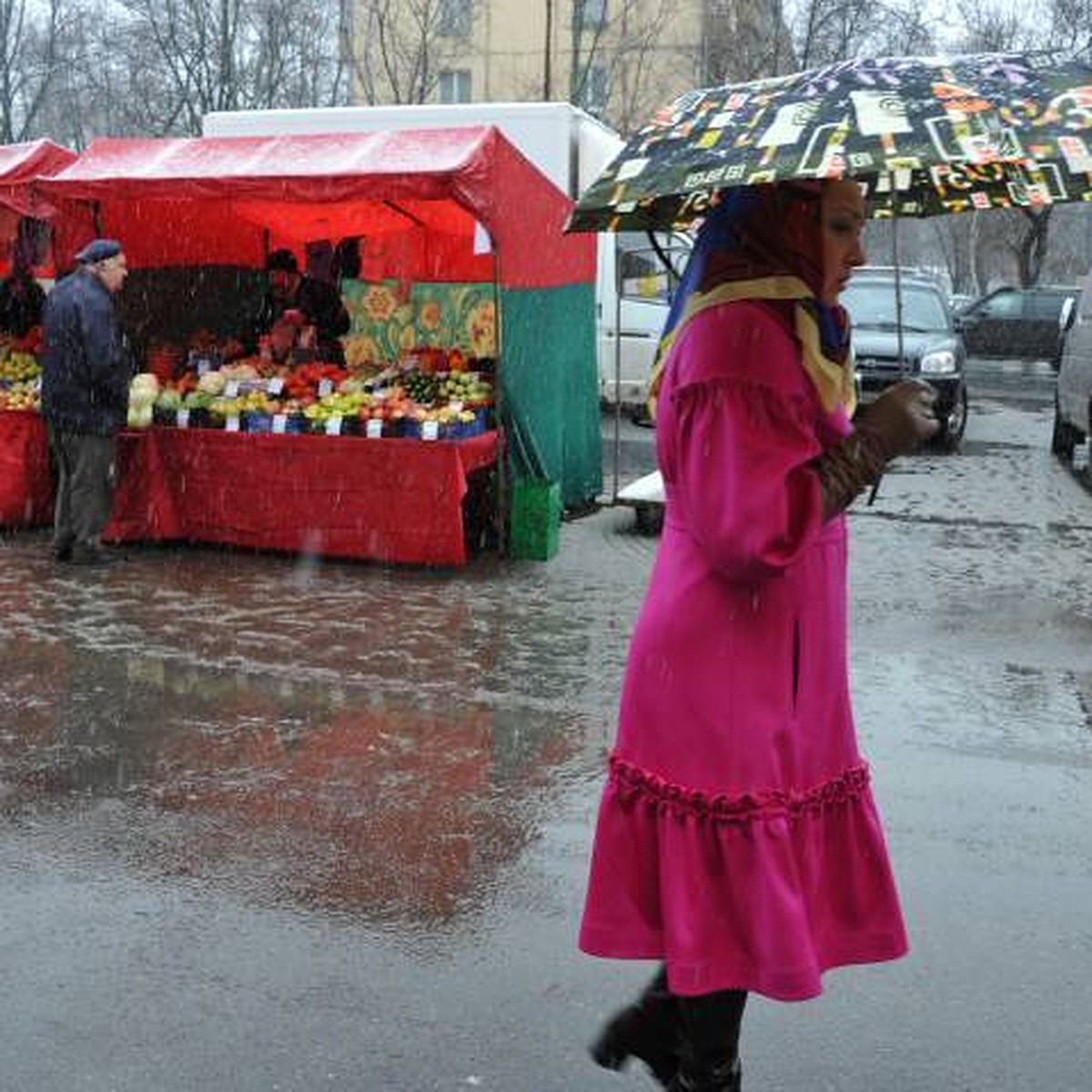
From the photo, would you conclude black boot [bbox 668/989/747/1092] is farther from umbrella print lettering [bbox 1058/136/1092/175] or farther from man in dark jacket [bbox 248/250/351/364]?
man in dark jacket [bbox 248/250/351/364]

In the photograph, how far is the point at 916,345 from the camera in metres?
16.4

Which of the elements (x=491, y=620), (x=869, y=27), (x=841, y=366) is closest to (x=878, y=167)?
(x=841, y=366)

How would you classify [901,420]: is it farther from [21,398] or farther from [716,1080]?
[21,398]

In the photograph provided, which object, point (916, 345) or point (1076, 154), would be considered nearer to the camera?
point (1076, 154)

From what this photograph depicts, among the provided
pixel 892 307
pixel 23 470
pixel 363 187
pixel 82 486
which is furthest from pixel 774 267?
pixel 892 307

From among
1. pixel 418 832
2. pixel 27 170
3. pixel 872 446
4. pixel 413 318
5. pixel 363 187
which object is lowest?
pixel 418 832

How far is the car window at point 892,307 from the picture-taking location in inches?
677

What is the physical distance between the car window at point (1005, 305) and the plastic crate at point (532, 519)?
78.9 feet

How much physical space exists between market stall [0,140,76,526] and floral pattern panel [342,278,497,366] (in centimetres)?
255

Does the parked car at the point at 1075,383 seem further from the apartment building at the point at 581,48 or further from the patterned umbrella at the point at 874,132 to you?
the apartment building at the point at 581,48

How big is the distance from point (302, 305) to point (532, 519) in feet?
11.8

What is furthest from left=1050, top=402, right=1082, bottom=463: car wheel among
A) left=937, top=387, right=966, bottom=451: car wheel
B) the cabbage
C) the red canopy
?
the cabbage

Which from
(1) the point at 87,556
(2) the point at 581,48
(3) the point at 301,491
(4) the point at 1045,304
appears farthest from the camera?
(2) the point at 581,48

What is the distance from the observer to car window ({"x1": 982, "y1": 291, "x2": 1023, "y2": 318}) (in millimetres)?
31031
